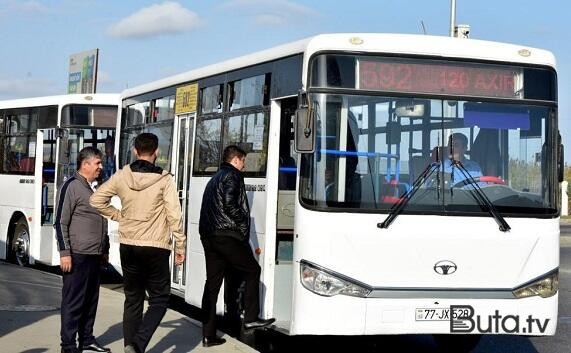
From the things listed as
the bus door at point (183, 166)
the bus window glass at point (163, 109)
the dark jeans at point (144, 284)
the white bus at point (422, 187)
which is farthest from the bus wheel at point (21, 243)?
the dark jeans at point (144, 284)

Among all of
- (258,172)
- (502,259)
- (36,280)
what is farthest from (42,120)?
(502,259)

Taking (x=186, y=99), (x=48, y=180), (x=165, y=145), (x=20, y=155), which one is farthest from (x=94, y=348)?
(x=20, y=155)

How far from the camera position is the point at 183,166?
12758 mm

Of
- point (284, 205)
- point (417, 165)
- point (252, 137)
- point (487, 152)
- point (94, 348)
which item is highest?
point (252, 137)

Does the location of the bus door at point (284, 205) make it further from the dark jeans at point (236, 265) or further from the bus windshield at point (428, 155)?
the bus windshield at point (428, 155)

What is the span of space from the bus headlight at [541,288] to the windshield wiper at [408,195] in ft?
4.11

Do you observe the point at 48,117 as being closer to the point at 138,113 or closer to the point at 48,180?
the point at 48,180

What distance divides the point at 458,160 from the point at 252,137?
2406 millimetres

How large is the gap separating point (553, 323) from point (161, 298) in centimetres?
347

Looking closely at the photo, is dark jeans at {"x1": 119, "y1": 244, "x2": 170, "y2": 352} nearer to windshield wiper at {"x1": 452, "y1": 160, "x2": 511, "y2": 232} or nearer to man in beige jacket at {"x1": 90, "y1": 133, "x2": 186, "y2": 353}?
man in beige jacket at {"x1": 90, "y1": 133, "x2": 186, "y2": 353}

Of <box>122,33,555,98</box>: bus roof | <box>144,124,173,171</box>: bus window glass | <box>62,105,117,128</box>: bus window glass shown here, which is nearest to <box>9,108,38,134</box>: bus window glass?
<box>62,105,117,128</box>: bus window glass

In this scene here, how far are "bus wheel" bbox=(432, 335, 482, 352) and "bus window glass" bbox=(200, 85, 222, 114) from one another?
353cm

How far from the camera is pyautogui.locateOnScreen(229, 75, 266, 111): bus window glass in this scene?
1043 centimetres

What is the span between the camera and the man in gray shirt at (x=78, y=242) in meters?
8.48
